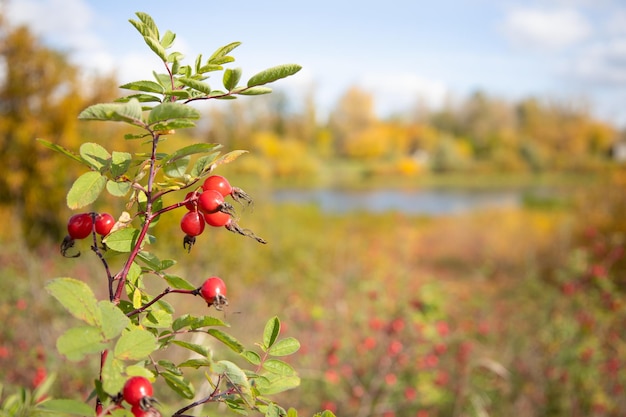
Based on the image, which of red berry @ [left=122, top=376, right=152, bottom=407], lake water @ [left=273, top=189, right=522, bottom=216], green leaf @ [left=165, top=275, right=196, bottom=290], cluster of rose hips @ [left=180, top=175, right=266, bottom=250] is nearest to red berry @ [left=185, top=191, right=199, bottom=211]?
cluster of rose hips @ [left=180, top=175, right=266, bottom=250]

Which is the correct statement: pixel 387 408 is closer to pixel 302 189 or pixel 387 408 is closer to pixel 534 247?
pixel 534 247

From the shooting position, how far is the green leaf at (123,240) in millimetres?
677

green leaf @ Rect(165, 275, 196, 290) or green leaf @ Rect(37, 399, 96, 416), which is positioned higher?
green leaf @ Rect(165, 275, 196, 290)

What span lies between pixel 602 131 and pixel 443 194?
565 inches

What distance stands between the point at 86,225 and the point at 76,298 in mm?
148

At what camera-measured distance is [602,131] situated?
102 ft

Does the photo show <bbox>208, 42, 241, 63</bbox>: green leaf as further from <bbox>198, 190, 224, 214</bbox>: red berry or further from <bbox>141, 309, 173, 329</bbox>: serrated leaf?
<bbox>141, 309, 173, 329</bbox>: serrated leaf

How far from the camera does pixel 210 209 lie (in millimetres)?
622

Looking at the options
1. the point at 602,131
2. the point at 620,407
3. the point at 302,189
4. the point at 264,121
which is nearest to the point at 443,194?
the point at 302,189

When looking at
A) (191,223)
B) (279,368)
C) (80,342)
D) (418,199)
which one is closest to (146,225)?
(191,223)

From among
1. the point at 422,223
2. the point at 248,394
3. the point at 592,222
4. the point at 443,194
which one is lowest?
the point at 443,194

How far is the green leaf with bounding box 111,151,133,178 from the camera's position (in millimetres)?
653

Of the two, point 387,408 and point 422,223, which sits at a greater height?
point 387,408

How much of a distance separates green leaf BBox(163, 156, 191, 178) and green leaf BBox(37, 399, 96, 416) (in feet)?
0.90
